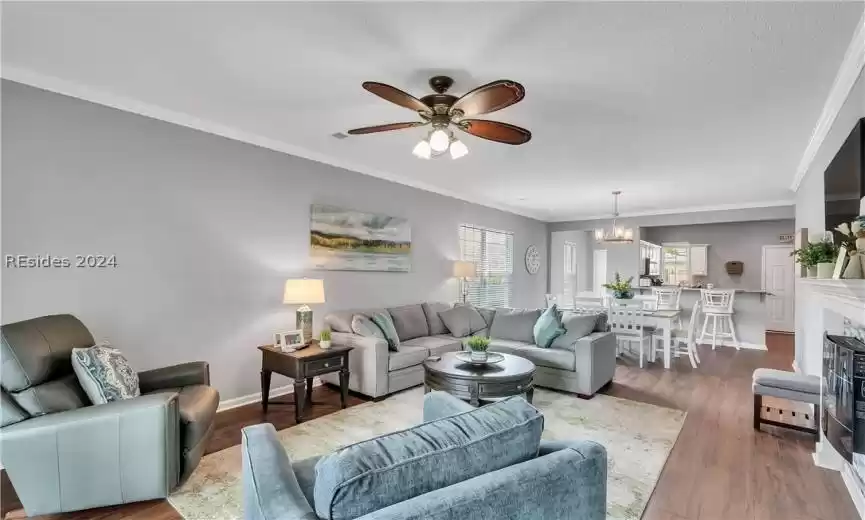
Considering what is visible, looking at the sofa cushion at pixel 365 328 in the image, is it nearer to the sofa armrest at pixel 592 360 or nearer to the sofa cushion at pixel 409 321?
the sofa cushion at pixel 409 321

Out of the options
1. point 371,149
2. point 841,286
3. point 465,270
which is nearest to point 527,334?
point 465,270

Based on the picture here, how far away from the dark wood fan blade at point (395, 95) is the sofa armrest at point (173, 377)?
7.39ft

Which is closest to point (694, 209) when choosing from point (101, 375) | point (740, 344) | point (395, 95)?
point (740, 344)

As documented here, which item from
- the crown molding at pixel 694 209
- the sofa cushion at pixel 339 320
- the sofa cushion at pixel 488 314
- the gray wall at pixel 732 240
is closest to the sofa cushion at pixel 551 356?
the sofa cushion at pixel 488 314

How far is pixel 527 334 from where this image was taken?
16.2ft

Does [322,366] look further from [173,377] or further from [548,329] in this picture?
[548,329]

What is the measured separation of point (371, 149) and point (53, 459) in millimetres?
3253

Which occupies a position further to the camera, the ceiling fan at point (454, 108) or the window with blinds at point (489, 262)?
the window with blinds at point (489, 262)

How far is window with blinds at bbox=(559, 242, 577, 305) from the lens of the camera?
9.81 m

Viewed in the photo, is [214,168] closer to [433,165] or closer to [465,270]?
[433,165]

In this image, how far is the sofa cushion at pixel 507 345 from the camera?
4570 millimetres

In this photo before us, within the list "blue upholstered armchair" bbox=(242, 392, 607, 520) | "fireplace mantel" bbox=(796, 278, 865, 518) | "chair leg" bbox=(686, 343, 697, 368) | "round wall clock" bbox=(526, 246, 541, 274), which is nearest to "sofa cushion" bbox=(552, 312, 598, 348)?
"fireplace mantel" bbox=(796, 278, 865, 518)

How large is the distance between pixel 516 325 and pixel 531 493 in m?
3.93

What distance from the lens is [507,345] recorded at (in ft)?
15.4
